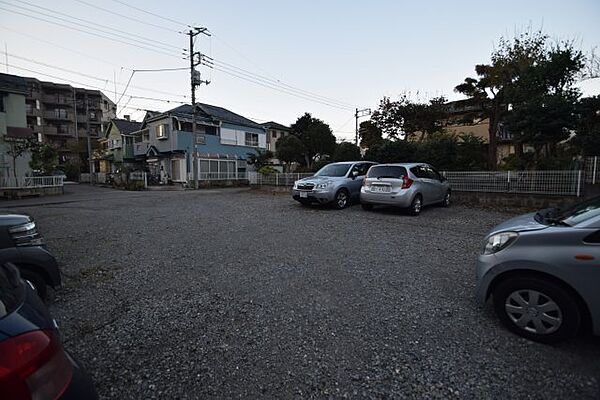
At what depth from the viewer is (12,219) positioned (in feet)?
9.51

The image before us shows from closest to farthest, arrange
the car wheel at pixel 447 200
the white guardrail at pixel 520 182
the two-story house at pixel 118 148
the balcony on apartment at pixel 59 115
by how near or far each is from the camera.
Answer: the white guardrail at pixel 520 182
the car wheel at pixel 447 200
the two-story house at pixel 118 148
the balcony on apartment at pixel 59 115

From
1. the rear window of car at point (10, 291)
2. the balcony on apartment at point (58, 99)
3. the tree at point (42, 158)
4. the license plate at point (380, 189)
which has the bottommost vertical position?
the rear window of car at point (10, 291)

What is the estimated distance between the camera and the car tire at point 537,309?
7.34ft

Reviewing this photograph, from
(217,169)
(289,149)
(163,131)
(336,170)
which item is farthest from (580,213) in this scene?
(163,131)

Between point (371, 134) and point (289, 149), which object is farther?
point (371, 134)

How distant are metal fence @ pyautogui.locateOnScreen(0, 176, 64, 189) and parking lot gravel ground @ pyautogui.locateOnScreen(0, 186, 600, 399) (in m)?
13.3

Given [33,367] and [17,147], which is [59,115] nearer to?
[17,147]

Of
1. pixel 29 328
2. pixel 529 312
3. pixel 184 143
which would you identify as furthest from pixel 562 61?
pixel 184 143

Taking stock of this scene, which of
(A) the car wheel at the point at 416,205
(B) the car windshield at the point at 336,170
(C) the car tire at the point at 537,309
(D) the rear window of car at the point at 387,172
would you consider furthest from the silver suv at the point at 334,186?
(C) the car tire at the point at 537,309

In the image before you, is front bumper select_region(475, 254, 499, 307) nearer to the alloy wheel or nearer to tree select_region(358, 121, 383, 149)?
the alloy wheel

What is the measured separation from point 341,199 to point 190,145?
61.5 ft

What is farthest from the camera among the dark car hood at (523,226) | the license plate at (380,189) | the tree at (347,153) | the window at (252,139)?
the window at (252,139)

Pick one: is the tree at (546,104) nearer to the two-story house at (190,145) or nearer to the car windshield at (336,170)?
the car windshield at (336,170)

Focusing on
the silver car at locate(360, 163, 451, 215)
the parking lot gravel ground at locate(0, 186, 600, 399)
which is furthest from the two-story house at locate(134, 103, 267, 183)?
the parking lot gravel ground at locate(0, 186, 600, 399)
